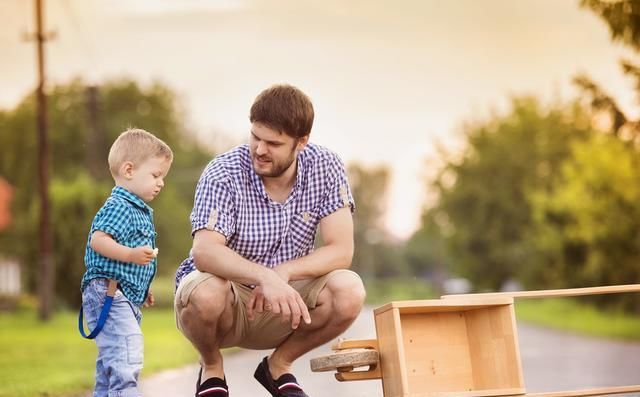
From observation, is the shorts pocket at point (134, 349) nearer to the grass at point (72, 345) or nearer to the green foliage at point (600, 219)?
the grass at point (72, 345)

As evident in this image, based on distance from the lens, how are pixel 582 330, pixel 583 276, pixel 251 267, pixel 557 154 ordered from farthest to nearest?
pixel 557 154, pixel 583 276, pixel 582 330, pixel 251 267

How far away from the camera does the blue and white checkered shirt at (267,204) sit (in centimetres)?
492

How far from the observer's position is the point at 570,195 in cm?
2802

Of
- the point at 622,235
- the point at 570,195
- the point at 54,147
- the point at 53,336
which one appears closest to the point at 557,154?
the point at 570,195

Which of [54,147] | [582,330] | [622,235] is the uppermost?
[54,147]

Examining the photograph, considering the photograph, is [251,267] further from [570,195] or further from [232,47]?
[232,47]

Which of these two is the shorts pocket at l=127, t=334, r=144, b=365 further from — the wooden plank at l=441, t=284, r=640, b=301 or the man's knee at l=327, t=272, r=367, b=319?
the wooden plank at l=441, t=284, r=640, b=301

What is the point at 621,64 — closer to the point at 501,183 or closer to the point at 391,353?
the point at 391,353

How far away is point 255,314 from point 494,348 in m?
1.24

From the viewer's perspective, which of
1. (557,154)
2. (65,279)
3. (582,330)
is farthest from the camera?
(557,154)

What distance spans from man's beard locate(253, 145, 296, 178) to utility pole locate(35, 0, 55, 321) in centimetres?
2466

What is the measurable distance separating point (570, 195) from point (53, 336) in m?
15.0

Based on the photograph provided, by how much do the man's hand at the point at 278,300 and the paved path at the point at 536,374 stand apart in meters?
3.52

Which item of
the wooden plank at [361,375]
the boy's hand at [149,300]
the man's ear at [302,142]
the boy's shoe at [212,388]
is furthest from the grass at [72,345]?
the man's ear at [302,142]
